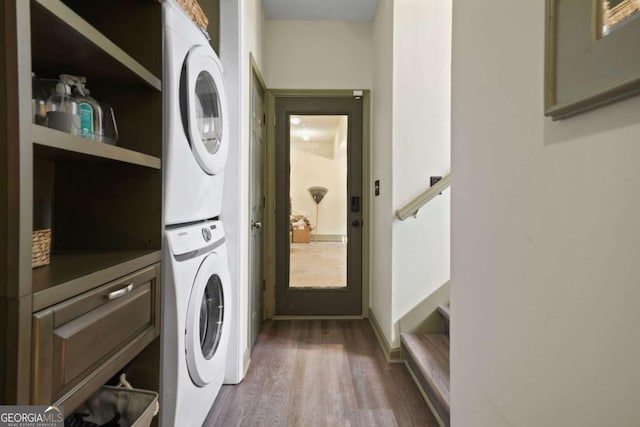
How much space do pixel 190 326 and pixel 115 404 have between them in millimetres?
330

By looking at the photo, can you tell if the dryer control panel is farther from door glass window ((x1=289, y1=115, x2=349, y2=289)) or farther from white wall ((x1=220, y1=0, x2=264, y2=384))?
door glass window ((x1=289, y1=115, x2=349, y2=289))

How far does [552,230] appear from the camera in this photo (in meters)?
0.75

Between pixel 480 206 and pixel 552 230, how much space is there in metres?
0.34

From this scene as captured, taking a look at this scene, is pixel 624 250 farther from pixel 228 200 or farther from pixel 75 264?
pixel 228 200

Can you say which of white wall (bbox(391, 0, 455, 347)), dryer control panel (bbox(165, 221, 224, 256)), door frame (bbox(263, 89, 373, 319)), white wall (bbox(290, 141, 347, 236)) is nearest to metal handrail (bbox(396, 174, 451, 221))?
white wall (bbox(391, 0, 455, 347))

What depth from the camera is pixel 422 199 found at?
217 centimetres

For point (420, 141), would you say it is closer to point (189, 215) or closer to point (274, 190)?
point (274, 190)

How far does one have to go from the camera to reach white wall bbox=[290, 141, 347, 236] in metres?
3.26

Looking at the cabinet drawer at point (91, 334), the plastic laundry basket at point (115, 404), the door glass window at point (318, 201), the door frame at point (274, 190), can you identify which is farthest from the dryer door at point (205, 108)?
the door glass window at point (318, 201)

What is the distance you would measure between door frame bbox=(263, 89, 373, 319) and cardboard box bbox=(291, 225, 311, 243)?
0.63 ft

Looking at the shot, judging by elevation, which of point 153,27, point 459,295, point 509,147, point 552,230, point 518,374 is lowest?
point 518,374

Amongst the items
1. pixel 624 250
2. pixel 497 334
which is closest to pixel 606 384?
pixel 624 250

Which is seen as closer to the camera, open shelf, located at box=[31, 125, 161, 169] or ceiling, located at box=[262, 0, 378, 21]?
open shelf, located at box=[31, 125, 161, 169]

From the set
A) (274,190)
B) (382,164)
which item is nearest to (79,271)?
(382,164)
